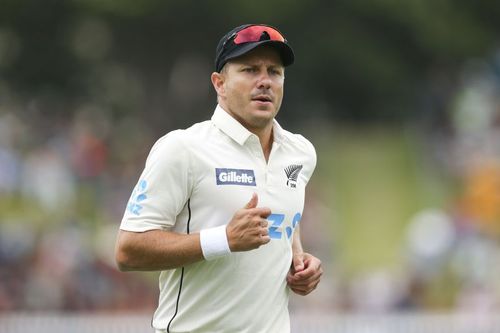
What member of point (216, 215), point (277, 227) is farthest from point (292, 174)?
point (216, 215)

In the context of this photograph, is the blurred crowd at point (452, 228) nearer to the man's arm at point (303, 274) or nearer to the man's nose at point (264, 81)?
the man's arm at point (303, 274)

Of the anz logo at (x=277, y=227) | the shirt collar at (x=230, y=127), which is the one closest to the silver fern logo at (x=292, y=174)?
the anz logo at (x=277, y=227)

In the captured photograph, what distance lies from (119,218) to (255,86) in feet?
50.1

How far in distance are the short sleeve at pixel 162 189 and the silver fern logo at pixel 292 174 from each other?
0.56 m

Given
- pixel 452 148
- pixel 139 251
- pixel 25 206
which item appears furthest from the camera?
pixel 452 148

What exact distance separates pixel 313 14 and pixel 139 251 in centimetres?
2606

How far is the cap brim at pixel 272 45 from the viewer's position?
5918mm

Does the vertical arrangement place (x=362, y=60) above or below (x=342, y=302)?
above

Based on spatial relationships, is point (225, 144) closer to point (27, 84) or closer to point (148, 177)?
point (148, 177)

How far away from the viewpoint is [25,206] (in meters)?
20.1

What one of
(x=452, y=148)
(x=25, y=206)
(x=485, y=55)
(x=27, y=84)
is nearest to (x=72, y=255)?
(x=25, y=206)

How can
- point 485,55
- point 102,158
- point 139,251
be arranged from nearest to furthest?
point 139,251 → point 102,158 → point 485,55

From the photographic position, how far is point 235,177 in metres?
5.86

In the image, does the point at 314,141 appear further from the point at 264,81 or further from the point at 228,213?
the point at 228,213
